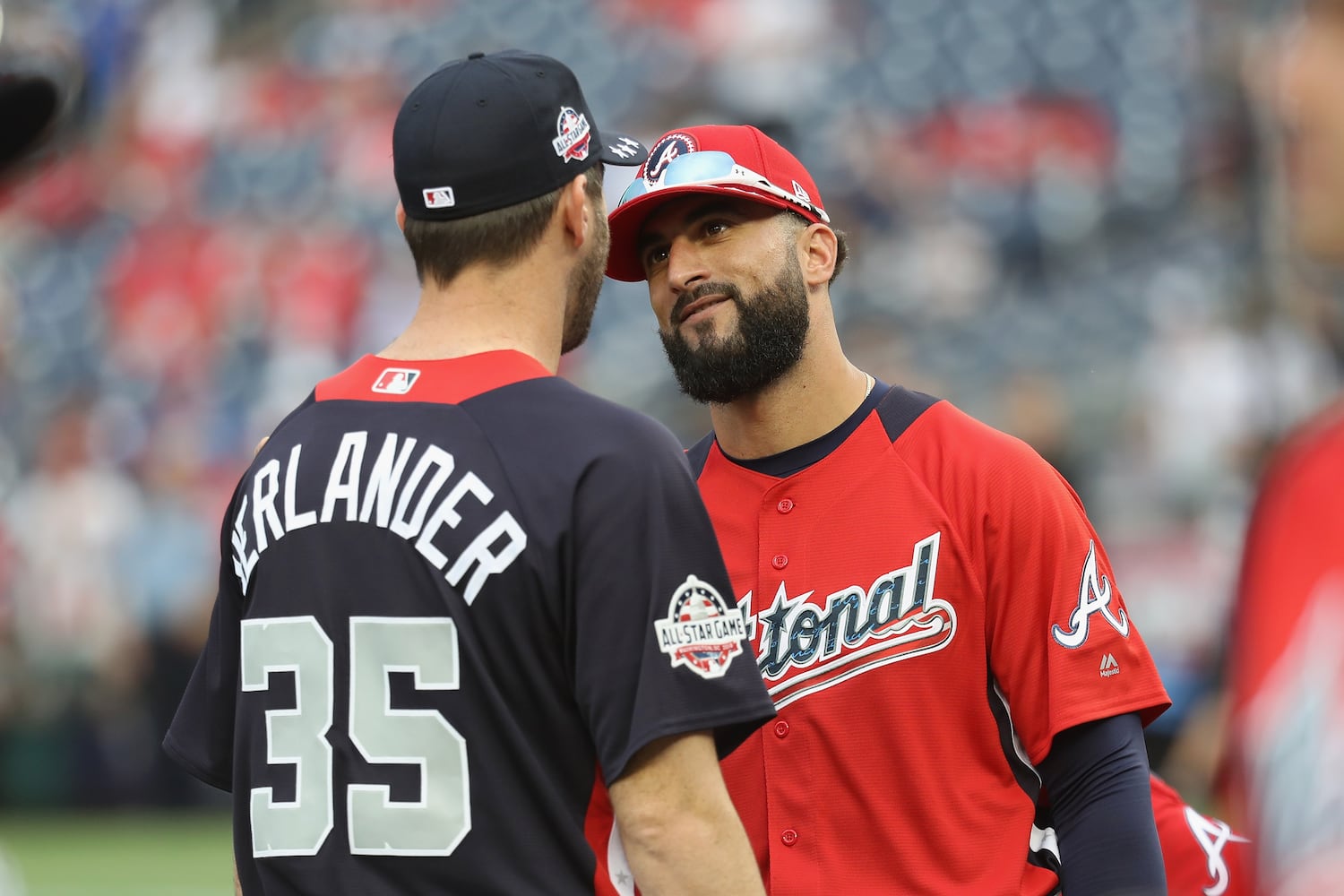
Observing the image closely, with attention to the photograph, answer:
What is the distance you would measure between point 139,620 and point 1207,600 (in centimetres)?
629

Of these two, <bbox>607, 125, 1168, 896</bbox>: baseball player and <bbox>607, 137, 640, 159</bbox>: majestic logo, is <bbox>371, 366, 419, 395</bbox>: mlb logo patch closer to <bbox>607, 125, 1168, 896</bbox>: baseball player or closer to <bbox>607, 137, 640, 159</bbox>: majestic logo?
<bbox>607, 137, 640, 159</bbox>: majestic logo

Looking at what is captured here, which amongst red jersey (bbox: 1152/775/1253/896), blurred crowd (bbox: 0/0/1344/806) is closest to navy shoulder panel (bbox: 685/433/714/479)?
red jersey (bbox: 1152/775/1253/896)

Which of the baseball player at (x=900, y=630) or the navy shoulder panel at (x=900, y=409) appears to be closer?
the baseball player at (x=900, y=630)

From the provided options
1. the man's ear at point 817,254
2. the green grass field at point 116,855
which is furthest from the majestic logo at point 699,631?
the green grass field at point 116,855

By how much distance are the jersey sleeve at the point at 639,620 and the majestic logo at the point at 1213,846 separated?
1441mm

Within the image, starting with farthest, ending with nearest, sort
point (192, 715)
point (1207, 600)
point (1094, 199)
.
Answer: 1. point (1094, 199)
2. point (1207, 600)
3. point (192, 715)

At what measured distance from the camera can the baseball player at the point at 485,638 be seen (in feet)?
6.84

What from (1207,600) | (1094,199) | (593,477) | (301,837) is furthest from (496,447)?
(1094,199)

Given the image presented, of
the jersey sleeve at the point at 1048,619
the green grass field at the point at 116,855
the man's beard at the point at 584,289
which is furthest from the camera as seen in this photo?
the green grass field at the point at 116,855

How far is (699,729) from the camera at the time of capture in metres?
2.09

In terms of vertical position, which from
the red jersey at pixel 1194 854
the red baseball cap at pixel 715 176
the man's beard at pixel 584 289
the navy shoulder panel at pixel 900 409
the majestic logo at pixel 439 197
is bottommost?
the red jersey at pixel 1194 854

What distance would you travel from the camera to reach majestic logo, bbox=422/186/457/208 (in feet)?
7.41

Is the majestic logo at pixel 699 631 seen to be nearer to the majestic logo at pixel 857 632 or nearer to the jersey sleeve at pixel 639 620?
the jersey sleeve at pixel 639 620

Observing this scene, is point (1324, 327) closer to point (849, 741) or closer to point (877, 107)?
point (849, 741)
